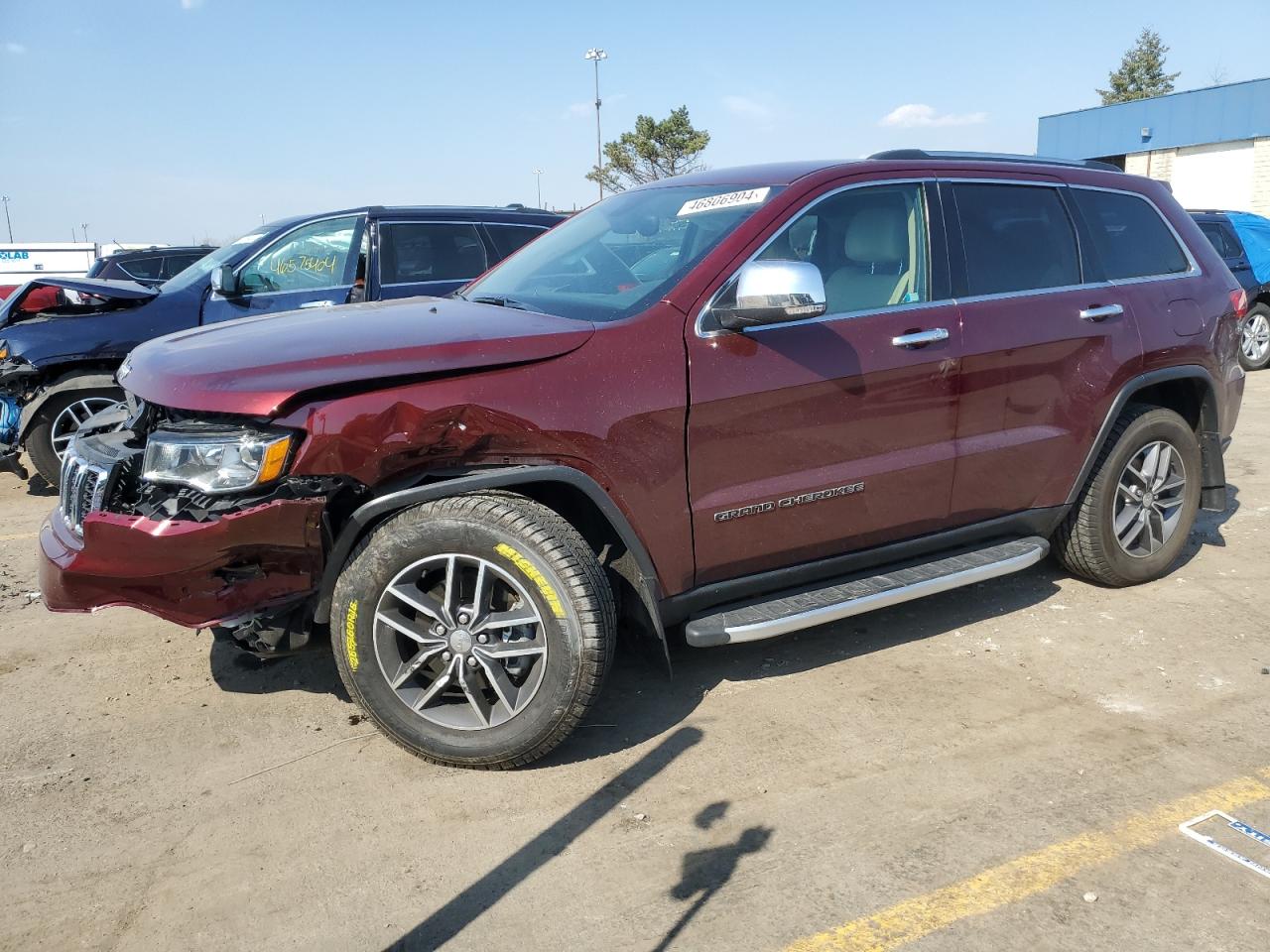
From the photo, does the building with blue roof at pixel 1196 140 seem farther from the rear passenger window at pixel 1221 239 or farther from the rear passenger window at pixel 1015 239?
the rear passenger window at pixel 1015 239

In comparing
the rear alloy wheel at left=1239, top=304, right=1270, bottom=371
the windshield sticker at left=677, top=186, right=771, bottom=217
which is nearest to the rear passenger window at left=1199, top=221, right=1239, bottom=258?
the rear alloy wheel at left=1239, top=304, right=1270, bottom=371

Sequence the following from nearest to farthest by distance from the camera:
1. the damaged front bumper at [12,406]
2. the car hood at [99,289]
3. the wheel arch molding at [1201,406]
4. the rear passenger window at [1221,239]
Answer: the wheel arch molding at [1201,406], the damaged front bumper at [12,406], the car hood at [99,289], the rear passenger window at [1221,239]

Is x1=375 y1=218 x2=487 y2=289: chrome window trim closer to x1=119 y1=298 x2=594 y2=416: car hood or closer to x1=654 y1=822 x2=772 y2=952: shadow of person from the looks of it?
x1=119 y1=298 x2=594 y2=416: car hood

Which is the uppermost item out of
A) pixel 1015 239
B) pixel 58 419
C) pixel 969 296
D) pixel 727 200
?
pixel 727 200

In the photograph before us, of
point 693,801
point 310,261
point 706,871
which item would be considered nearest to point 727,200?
point 693,801

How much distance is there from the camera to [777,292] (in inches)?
122

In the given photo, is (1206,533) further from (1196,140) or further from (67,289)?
(1196,140)

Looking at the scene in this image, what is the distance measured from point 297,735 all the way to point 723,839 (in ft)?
5.08

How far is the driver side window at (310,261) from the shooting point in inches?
279

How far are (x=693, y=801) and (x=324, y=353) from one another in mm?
1740

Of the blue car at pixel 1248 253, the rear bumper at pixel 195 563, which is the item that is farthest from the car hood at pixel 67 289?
the blue car at pixel 1248 253

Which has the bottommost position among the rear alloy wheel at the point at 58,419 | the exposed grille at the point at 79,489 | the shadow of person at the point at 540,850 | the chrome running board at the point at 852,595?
the shadow of person at the point at 540,850

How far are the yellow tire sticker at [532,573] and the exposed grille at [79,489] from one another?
122cm

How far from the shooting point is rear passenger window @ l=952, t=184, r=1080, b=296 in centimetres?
399
